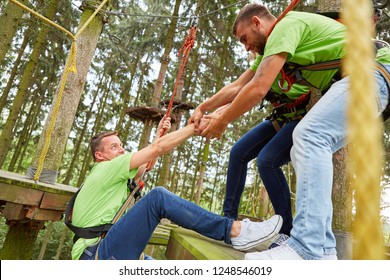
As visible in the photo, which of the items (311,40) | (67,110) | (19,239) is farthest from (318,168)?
(19,239)

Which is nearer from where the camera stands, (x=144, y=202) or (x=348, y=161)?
(x=144, y=202)

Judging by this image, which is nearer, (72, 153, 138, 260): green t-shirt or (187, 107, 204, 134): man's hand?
(72, 153, 138, 260): green t-shirt

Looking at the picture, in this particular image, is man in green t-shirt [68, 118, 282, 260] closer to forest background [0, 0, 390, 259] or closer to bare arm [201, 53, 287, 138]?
bare arm [201, 53, 287, 138]

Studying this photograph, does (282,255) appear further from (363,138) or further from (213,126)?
(363,138)

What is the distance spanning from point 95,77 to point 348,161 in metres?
15.5

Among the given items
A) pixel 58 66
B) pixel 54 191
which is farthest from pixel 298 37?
pixel 58 66

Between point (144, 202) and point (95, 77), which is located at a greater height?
point (95, 77)

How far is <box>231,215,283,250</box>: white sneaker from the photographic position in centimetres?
195

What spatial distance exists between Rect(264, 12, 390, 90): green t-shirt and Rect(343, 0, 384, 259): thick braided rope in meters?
1.29

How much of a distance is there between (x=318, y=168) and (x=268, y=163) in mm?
831

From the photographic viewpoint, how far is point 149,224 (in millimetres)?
2023

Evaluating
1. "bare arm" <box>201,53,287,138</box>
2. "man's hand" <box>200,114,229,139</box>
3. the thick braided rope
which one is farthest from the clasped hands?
the thick braided rope
